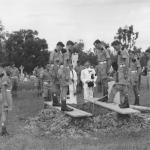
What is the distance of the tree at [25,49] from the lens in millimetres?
35531

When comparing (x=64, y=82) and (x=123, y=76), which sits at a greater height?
(x=123, y=76)

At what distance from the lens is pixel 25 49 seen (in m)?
35.9

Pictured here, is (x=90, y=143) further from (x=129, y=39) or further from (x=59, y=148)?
(x=129, y=39)

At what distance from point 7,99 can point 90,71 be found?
813 centimetres

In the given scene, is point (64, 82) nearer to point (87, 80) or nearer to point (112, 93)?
point (112, 93)

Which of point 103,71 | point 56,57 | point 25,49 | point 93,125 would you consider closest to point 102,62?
point 103,71

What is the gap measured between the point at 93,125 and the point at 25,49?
24118 mm

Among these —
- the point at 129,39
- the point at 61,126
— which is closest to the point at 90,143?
the point at 61,126

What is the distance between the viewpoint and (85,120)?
12.8 meters

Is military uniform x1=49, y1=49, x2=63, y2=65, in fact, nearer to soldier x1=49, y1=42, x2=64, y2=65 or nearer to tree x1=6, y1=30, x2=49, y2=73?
soldier x1=49, y1=42, x2=64, y2=65

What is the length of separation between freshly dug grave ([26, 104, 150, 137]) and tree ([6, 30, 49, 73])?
867 inches

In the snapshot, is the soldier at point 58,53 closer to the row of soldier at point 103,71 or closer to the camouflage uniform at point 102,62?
the row of soldier at point 103,71

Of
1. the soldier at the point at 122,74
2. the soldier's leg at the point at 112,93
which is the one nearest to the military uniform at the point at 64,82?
the soldier's leg at the point at 112,93

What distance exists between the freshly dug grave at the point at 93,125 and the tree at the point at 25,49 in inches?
867
